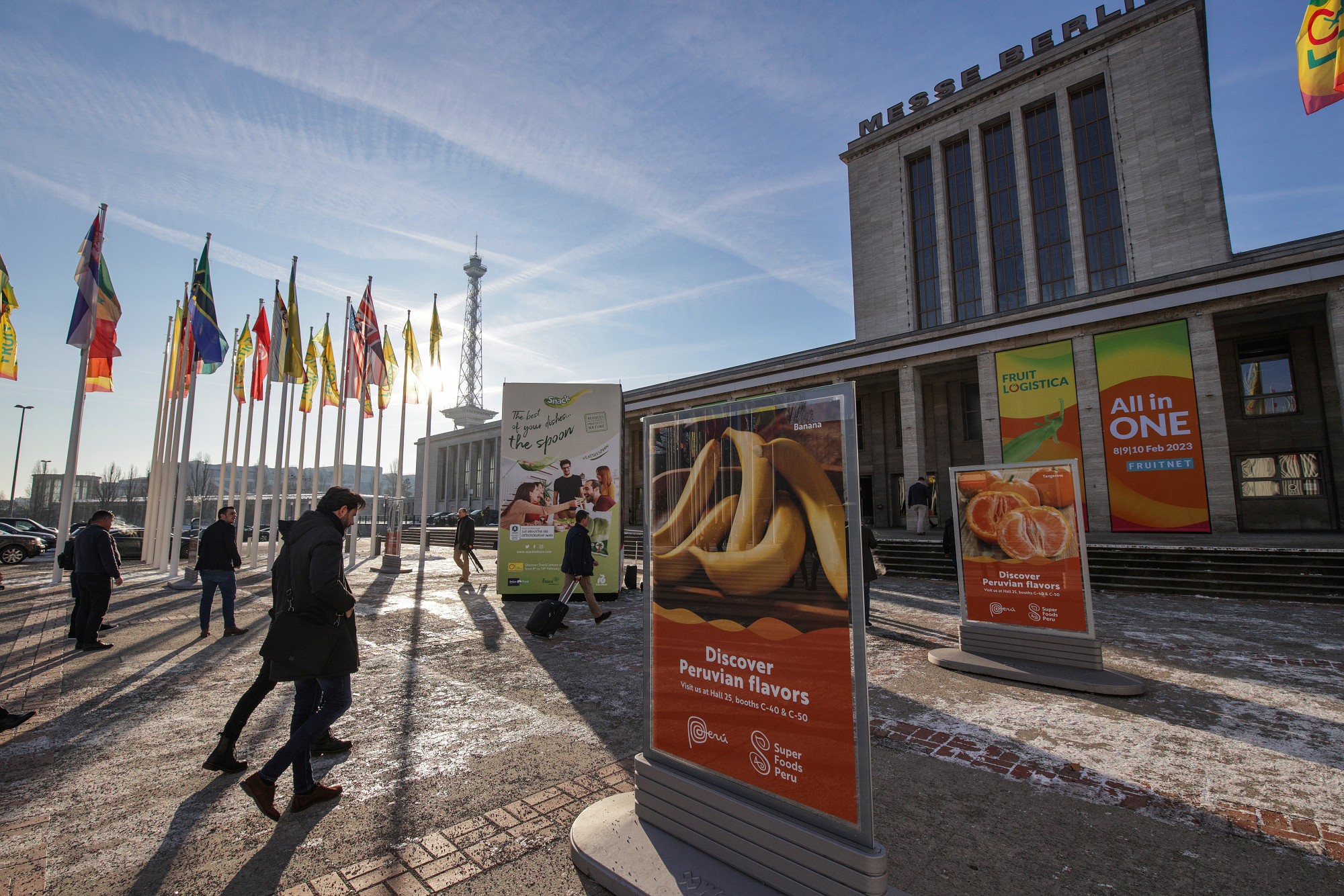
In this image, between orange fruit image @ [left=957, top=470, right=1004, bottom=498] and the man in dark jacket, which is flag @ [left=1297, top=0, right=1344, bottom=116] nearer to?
orange fruit image @ [left=957, top=470, right=1004, bottom=498]

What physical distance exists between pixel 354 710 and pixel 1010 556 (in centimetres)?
741

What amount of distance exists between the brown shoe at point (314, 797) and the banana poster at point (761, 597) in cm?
219

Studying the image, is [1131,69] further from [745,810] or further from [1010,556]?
[745,810]

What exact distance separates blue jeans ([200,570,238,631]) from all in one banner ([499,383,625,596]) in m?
4.53

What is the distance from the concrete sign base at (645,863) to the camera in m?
2.67

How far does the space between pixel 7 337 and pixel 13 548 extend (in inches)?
508

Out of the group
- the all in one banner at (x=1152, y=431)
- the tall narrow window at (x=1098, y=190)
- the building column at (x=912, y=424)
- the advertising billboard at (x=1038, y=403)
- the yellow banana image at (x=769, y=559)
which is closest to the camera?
the yellow banana image at (x=769, y=559)

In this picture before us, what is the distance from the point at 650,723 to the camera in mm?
3377

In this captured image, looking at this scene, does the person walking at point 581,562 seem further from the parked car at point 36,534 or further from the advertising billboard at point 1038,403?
the parked car at point 36,534

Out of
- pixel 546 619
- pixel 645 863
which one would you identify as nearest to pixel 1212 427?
pixel 546 619

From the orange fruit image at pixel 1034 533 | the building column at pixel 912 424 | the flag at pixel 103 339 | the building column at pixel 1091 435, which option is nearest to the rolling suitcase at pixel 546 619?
the orange fruit image at pixel 1034 533

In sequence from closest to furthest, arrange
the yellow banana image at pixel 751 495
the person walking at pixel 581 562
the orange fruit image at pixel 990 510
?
1. the yellow banana image at pixel 751 495
2. the orange fruit image at pixel 990 510
3. the person walking at pixel 581 562

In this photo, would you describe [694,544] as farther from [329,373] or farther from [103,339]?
[329,373]

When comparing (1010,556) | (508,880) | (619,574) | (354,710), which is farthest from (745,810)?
(619,574)
